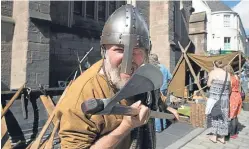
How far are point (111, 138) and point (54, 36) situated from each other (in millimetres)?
7424

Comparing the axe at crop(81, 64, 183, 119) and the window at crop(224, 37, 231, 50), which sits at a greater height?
the window at crop(224, 37, 231, 50)

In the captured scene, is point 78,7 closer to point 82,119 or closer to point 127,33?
point 127,33

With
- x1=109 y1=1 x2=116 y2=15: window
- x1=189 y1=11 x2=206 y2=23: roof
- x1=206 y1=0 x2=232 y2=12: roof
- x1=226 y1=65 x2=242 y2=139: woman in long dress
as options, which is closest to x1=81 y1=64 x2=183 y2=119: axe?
x1=226 y1=65 x2=242 y2=139: woman in long dress

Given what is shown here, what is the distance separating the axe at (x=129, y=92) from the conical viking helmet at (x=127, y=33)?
0.17 m

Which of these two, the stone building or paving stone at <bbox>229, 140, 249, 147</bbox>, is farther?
the stone building

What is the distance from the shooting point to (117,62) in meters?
1.29

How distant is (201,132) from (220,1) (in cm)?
4463

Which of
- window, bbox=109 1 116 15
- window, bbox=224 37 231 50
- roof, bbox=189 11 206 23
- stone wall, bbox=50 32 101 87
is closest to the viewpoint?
stone wall, bbox=50 32 101 87

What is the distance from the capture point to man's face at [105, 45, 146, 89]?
127 cm

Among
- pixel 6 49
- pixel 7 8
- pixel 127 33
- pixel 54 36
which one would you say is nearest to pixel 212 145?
pixel 127 33

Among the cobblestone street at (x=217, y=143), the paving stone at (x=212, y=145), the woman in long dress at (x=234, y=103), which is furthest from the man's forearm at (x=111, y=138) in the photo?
the woman in long dress at (x=234, y=103)

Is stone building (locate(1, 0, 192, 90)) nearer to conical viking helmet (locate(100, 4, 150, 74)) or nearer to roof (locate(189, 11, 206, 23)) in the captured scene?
roof (locate(189, 11, 206, 23))

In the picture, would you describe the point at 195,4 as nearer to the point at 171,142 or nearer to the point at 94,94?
the point at 171,142

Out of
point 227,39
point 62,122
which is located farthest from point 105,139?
point 227,39
